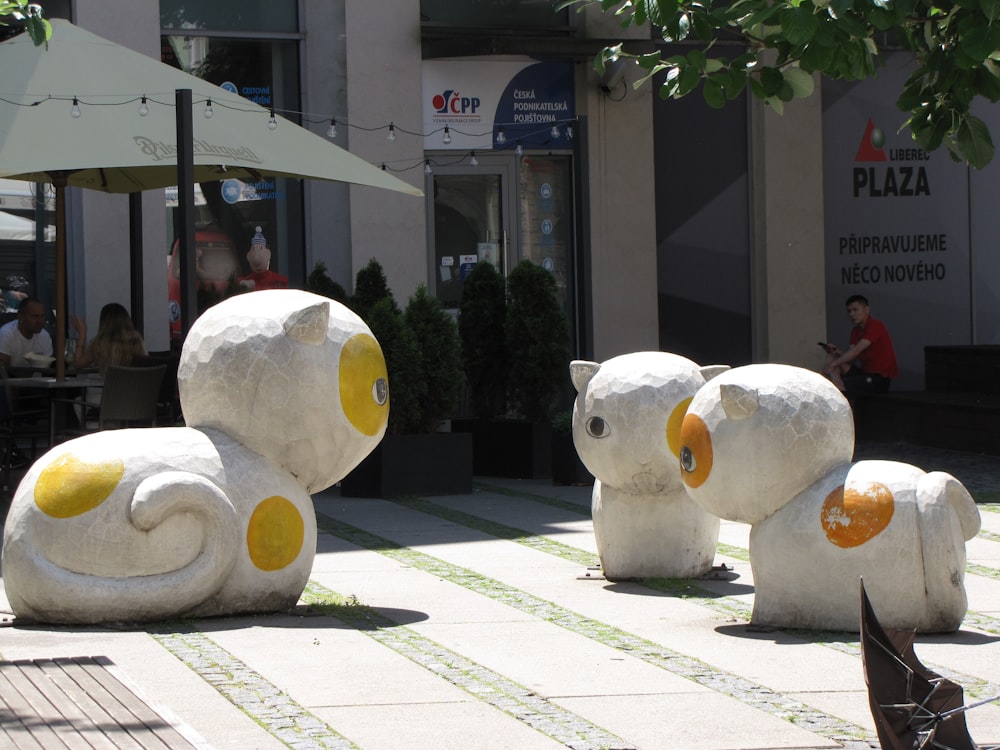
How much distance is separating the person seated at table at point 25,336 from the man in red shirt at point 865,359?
26.5 ft

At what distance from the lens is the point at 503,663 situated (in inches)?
252

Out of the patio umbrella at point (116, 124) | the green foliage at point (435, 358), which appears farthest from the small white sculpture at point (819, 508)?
the green foliage at point (435, 358)

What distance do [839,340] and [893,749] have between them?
15.0 meters

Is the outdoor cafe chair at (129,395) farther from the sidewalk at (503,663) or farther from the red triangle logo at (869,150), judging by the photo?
the red triangle logo at (869,150)

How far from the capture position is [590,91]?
17344mm

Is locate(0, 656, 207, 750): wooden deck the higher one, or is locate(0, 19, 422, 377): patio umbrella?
locate(0, 19, 422, 377): patio umbrella

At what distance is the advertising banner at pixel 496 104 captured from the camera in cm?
1686

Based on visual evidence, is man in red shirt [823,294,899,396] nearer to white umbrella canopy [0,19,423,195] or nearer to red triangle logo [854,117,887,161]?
red triangle logo [854,117,887,161]

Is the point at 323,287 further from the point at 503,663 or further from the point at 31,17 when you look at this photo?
the point at 503,663

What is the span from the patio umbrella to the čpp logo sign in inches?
170

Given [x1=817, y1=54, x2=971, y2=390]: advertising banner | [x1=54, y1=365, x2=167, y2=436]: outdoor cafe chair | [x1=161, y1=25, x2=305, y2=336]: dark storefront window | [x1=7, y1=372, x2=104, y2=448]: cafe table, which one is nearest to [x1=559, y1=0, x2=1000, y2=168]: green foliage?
[x1=54, y1=365, x2=167, y2=436]: outdoor cafe chair

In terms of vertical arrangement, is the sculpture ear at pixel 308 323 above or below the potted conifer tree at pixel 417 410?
A: above

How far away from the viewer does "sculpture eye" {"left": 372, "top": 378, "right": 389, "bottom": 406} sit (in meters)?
7.59

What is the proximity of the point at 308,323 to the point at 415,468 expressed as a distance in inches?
204
